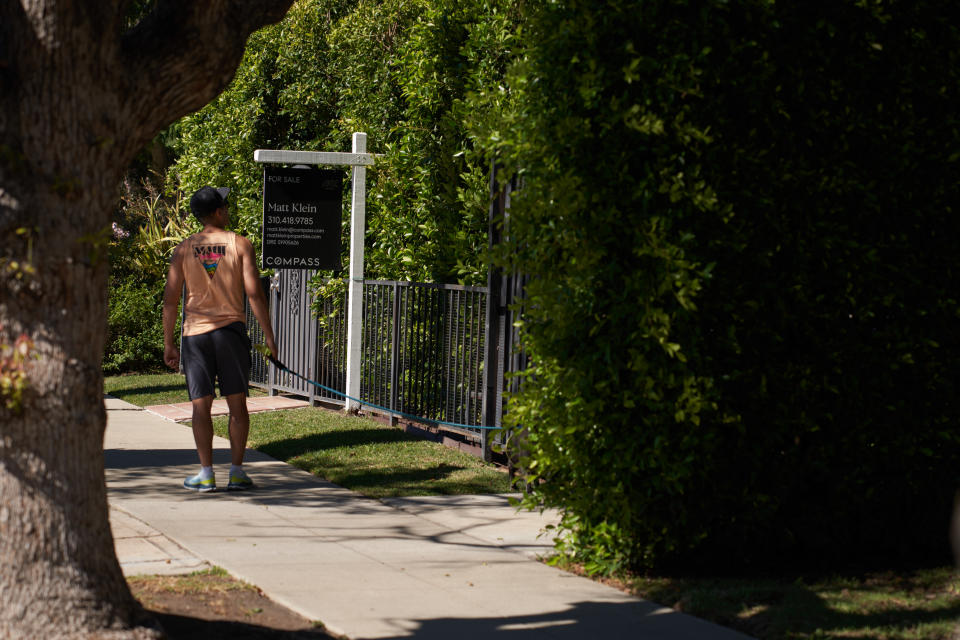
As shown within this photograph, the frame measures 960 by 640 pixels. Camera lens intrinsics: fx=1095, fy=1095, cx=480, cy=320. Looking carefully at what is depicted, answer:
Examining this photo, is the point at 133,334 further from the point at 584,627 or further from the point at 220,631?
the point at 584,627

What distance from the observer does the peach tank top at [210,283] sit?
295 inches

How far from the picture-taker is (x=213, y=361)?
24.6ft

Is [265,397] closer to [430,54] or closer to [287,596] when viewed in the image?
[430,54]

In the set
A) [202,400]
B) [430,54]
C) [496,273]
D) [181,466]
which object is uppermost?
[430,54]

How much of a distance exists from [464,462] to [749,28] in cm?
468

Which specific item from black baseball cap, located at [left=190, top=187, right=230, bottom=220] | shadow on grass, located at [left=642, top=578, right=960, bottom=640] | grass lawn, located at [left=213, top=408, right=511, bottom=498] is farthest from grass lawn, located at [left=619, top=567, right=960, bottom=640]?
black baseball cap, located at [left=190, top=187, right=230, bottom=220]

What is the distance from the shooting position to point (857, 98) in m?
5.46

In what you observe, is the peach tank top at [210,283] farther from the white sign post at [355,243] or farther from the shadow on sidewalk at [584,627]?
the white sign post at [355,243]

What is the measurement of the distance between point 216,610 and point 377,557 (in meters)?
1.28

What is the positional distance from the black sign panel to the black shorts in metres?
4.01

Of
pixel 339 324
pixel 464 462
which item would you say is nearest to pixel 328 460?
pixel 464 462

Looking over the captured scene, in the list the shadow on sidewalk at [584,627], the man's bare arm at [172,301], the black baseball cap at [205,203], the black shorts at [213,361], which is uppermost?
the black baseball cap at [205,203]

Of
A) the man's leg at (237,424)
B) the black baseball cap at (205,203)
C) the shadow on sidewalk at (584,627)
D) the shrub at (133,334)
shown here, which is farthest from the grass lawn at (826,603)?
the shrub at (133,334)

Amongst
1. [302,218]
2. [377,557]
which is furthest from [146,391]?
[377,557]
